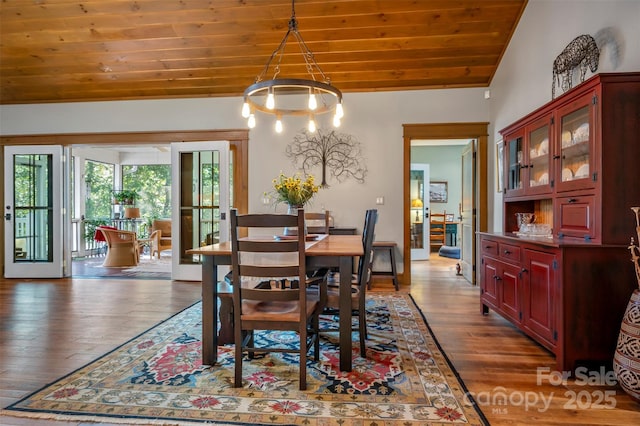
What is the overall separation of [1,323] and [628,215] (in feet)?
16.0

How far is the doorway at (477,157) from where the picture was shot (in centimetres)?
497

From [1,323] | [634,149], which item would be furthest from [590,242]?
[1,323]

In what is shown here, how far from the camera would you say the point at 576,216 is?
2430 millimetres

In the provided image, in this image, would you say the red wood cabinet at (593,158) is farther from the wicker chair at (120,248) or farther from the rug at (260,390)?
the wicker chair at (120,248)

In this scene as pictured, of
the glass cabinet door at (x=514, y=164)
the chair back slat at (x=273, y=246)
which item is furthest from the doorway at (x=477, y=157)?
the chair back slat at (x=273, y=246)

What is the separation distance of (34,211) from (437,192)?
7991 millimetres

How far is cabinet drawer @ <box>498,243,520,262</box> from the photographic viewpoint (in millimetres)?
2864

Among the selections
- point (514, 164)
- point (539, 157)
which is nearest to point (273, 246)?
point (539, 157)

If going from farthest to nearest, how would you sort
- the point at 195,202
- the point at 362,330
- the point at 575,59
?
the point at 195,202, the point at 575,59, the point at 362,330

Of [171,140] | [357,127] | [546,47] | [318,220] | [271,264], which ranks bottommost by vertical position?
[271,264]

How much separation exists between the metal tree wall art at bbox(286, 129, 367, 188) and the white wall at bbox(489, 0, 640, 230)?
5.85ft

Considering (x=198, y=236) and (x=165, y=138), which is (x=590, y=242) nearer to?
(x=198, y=236)

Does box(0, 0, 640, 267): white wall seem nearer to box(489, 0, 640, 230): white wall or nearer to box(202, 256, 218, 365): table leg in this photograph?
box(489, 0, 640, 230): white wall

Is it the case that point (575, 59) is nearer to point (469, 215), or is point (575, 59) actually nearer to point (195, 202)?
point (469, 215)
